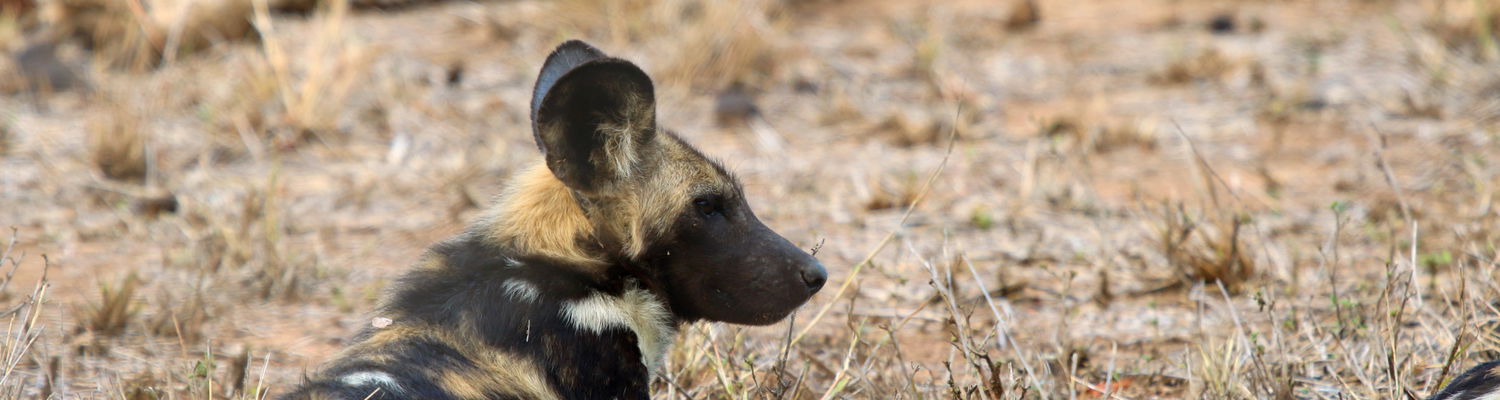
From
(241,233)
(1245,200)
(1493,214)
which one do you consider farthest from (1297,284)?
(241,233)

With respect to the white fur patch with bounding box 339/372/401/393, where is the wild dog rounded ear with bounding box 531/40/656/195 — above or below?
above

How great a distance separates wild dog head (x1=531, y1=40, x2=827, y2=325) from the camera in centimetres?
316

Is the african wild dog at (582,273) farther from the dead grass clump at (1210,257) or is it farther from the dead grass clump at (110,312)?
the dead grass clump at (1210,257)

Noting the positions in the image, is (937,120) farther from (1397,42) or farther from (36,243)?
(36,243)

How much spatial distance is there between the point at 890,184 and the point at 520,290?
4.04 metres

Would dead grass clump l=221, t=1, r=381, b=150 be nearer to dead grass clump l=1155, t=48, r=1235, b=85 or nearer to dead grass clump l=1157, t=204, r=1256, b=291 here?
dead grass clump l=1157, t=204, r=1256, b=291

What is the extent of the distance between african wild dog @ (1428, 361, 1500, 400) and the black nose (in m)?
1.42

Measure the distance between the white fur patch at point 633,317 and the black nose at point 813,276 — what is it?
34 cm

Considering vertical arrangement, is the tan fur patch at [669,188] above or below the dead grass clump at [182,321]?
above

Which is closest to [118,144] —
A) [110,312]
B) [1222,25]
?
[110,312]

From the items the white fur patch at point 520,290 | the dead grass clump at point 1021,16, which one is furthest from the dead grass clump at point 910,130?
the white fur patch at point 520,290

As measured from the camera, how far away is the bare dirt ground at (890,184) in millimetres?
4145

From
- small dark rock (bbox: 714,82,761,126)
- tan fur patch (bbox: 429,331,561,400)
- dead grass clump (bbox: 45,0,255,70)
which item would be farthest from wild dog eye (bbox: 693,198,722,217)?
dead grass clump (bbox: 45,0,255,70)

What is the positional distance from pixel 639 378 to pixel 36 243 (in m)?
3.93
